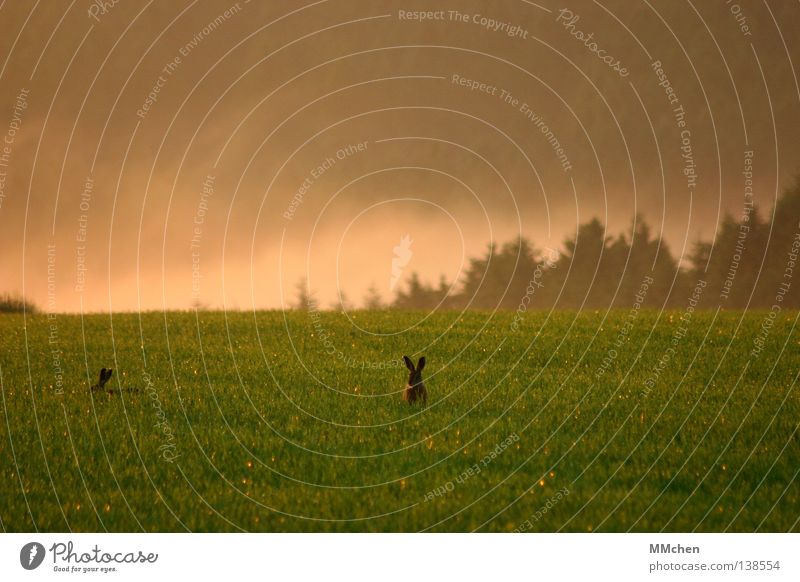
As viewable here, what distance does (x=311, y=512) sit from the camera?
32.1 ft

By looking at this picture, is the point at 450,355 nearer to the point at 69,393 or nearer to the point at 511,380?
the point at 511,380

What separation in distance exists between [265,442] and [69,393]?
18.4ft

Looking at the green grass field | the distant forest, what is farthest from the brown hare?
the distant forest
